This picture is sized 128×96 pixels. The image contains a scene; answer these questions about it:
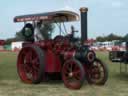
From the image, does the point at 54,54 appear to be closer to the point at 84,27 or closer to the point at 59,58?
the point at 59,58

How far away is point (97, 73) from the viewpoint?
411 inches

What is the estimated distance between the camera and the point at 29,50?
10891mm

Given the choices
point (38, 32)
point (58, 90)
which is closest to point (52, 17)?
point (38, 32)

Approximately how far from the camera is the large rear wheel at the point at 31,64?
10.3 metres

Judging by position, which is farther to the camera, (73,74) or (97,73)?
(97,73)

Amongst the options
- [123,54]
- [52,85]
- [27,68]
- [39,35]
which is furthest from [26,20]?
[123,54]

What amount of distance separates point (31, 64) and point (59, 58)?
0.89 m

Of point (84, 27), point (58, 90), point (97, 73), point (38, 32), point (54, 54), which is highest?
point (84, 27)

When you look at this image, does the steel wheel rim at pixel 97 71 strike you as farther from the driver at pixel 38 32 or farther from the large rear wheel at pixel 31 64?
the driver at pixel 38 32

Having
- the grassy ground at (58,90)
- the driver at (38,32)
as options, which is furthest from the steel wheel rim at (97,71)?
the driver at (38,32)

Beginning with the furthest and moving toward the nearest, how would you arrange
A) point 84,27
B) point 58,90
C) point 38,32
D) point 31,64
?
point 38,32, point 31,64, point 84,27, point 58,90

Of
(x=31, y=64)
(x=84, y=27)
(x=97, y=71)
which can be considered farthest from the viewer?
(x=31, y=64)

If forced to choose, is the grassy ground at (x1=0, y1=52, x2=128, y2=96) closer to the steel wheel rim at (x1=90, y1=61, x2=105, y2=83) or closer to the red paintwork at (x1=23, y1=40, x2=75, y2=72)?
the steel wheel rim at (x1=90, y1=61, x2=105, y2=83)

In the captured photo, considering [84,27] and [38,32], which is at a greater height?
[84,27]
